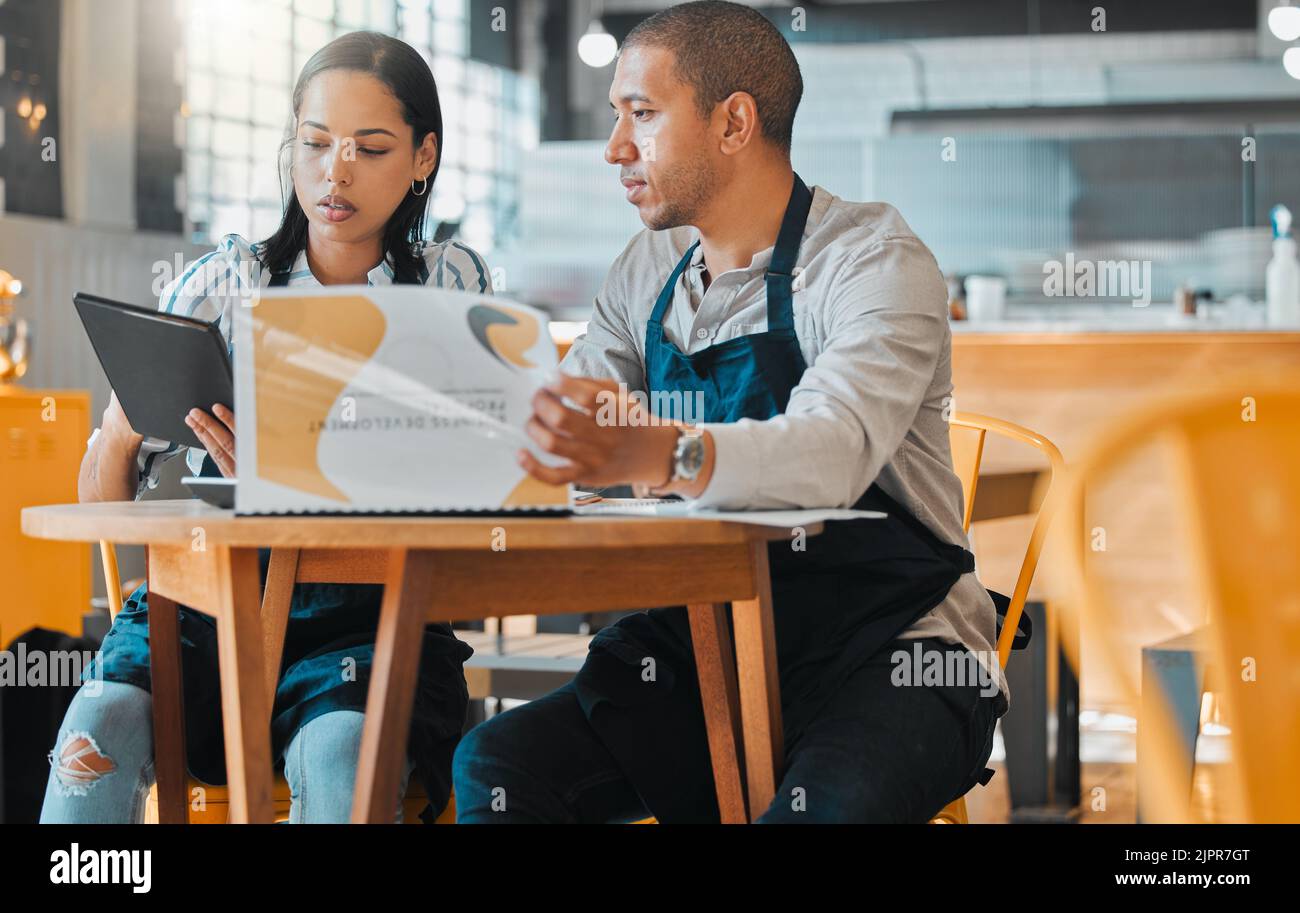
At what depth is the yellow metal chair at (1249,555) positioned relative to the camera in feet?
2.30

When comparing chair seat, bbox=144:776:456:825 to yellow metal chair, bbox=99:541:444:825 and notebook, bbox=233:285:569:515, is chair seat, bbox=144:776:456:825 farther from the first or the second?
notebook, bbox=233:285:569:515

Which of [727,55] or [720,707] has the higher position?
[727,55]

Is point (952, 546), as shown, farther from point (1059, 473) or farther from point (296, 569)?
point (296, 569)

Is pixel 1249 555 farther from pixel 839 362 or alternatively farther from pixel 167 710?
pixel 167 710

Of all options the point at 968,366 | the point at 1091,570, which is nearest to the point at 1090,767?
the point at 968,366

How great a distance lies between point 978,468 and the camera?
6.71 ft

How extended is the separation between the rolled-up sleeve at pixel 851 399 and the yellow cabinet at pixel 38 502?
289 centimetres

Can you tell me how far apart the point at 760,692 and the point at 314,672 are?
1.81 ft

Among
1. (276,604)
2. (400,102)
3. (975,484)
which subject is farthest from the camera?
(975,484)

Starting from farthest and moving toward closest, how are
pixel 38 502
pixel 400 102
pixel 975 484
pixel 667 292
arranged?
pixel 38 502
pixel 975 484
pixel 400 102
pixel 667 292

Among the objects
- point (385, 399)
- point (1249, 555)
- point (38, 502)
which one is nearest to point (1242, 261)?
point (38, 502)

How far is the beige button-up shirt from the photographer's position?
1.30m
